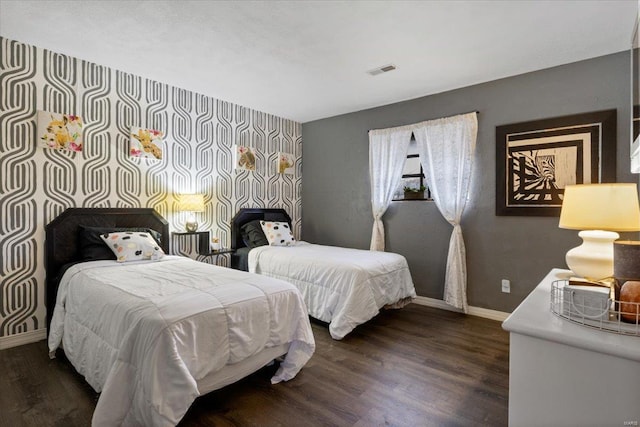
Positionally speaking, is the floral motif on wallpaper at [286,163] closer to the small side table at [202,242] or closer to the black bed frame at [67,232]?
the small side table at [202,242]

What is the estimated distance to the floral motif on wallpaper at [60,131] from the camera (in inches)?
111

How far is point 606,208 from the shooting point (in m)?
1.64

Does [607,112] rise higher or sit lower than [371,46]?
lower

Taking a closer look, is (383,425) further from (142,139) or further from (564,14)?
(142,139)

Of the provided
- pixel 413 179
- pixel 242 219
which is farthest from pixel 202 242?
pixel 413 179

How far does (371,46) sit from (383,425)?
110 inches

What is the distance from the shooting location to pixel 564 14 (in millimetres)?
2311

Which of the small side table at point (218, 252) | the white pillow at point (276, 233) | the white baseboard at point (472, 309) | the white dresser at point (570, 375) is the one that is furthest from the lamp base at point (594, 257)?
the small side table at point (218, 252)

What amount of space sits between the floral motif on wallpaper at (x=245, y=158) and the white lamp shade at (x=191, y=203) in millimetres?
840

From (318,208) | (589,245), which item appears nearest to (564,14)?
(589,245)

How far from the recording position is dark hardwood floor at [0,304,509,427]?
5.98 ft

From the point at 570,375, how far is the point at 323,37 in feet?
8.71

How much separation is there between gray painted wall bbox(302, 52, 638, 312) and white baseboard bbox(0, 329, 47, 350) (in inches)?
137

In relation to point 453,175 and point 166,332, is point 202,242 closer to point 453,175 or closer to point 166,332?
point 166,332
